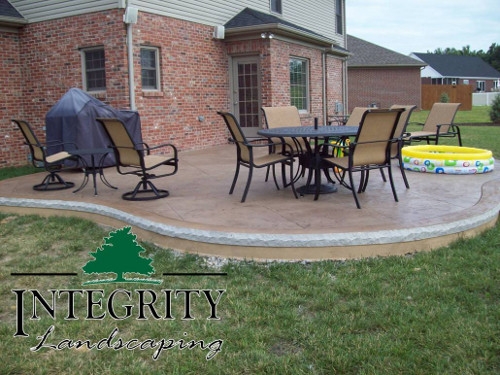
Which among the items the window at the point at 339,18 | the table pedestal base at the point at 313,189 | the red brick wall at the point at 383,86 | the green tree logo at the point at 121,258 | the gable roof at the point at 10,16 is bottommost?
the green tree logo at the point at 121,258

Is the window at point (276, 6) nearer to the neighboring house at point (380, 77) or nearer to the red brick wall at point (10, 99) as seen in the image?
the red brick wall at point (10, 99)

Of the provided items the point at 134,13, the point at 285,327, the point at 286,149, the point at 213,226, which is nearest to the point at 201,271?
the point at 213,226

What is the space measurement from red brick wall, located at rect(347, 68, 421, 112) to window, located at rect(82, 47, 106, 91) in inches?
824

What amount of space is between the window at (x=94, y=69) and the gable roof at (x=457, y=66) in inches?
1778

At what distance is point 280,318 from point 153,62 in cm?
859

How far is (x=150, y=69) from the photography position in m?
10.7

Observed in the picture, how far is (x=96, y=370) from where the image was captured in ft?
8.75

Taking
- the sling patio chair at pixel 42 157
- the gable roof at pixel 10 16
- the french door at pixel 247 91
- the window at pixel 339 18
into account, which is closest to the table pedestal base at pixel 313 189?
the sling patio chair at pixel 42 157

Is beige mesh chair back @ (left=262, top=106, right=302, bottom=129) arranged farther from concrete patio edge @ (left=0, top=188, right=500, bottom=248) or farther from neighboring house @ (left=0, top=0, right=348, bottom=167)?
neighboring house @ (left=0, top=0, right=348, bottom=167)

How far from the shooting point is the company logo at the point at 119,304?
2.95 metres

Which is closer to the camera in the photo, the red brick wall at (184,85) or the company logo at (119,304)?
the company logo at (119,304)

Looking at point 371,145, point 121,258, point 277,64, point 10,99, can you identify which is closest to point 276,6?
point 277,64

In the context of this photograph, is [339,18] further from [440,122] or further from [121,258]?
[121,258]

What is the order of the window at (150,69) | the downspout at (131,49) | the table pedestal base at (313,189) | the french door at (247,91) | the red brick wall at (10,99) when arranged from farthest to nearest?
the french door at (247,91), the red brick wall at (10,99), the window at (150,69), the downspout at (131,49), the table pedestal base at (313,189)
